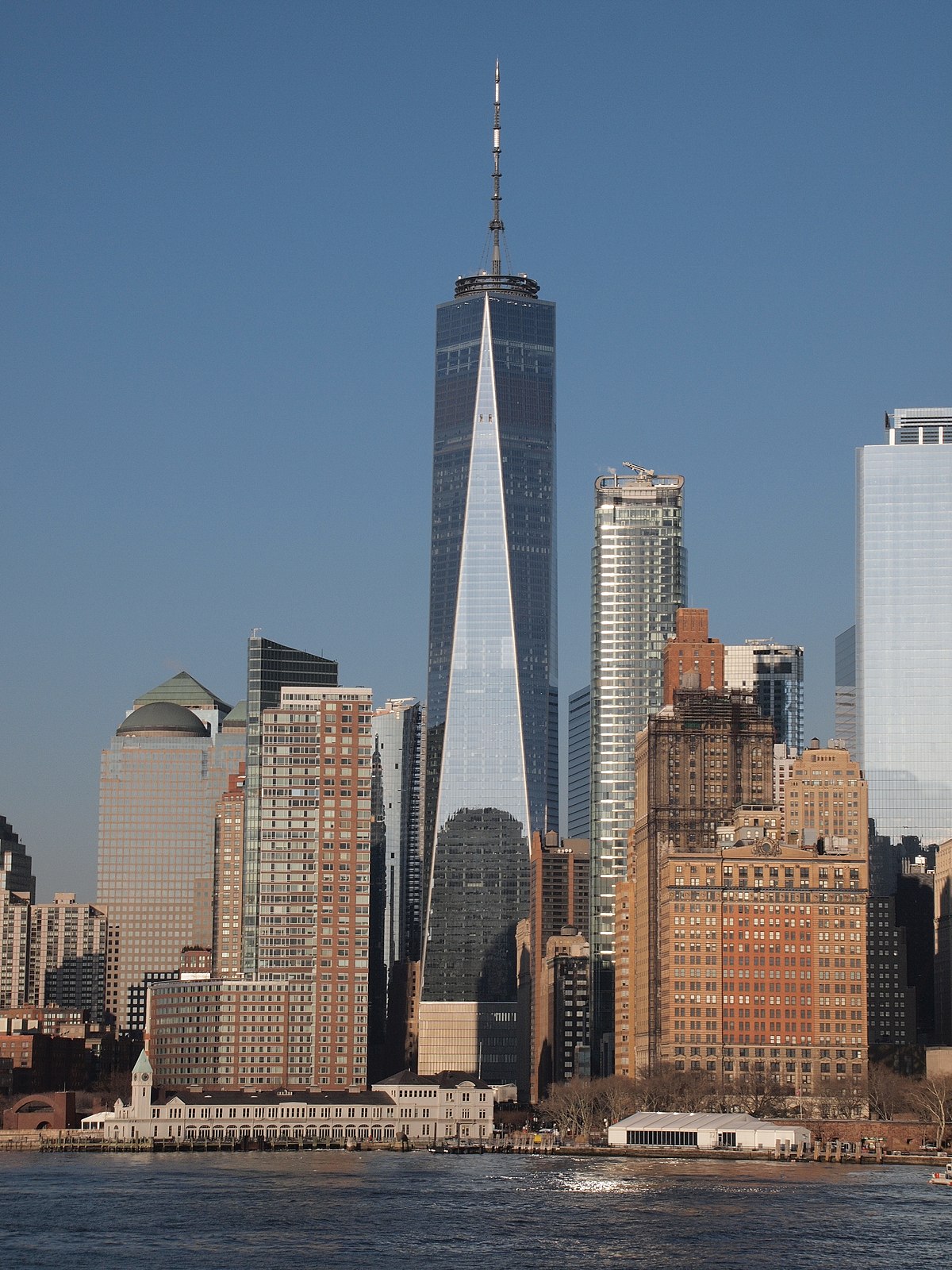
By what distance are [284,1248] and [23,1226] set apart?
28.8 m

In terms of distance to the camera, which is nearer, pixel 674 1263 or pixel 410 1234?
pixel 674 1263

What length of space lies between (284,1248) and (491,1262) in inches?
671

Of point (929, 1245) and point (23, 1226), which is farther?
point (23, 1226)

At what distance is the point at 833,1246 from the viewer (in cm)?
17125

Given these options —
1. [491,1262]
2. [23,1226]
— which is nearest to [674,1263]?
[491,1262]

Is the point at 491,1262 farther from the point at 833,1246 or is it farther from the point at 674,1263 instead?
the point at 833,1246

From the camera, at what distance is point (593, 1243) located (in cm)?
17475

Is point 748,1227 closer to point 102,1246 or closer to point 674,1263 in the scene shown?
point 674,1263

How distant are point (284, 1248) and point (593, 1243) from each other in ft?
75.1

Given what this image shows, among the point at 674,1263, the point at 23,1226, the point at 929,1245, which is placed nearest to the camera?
the point at 674,1263

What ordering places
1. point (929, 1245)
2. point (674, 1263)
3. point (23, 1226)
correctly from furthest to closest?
1. point (23, 1226)
2. point (929, 1245)
3. point (674, 1263)

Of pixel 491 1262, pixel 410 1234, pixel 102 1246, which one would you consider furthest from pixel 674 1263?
pixel 102 1246

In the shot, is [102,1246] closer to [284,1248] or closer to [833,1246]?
[284,1248]

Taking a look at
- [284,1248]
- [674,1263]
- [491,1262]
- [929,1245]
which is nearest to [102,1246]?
[284,1248]
